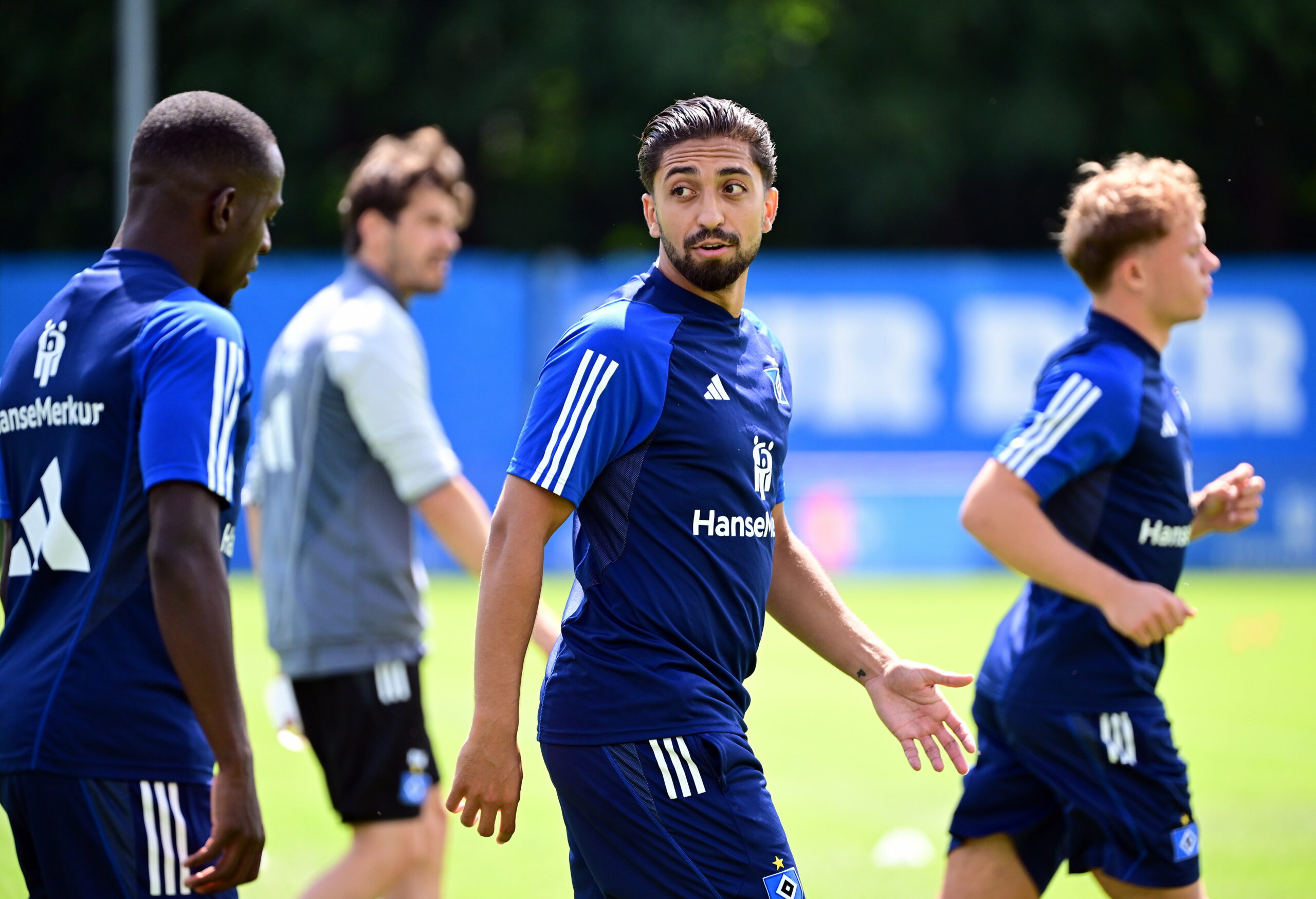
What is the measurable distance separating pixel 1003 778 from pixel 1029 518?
0.79 meters

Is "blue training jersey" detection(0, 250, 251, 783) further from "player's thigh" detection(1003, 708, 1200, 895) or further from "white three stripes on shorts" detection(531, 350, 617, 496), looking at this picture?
"player's thigh" detection(1003, 708, 1200, 895)

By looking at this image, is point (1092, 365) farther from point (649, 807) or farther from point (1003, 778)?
point (649, 807)

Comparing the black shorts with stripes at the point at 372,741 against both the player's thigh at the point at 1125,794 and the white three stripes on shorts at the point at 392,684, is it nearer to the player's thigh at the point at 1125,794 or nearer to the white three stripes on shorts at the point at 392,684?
the white three stripes on shorts at the point at 392,684

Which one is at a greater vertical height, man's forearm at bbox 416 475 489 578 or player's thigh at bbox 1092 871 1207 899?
man's forearm at bbox 416 475 489 578

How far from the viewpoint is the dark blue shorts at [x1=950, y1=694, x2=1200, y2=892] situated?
417cm

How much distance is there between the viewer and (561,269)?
18.4 metres

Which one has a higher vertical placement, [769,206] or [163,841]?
[769,206]

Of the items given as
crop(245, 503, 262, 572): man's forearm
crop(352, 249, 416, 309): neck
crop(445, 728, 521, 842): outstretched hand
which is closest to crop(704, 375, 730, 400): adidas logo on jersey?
crop(445, 728, 521, 842): outstretched hand

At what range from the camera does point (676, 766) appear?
10.5 feet

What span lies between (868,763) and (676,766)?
558cm

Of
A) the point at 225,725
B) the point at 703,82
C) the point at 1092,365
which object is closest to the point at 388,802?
the point at 225,725

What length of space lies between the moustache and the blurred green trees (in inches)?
884

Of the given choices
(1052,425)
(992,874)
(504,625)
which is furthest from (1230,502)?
(504,625)

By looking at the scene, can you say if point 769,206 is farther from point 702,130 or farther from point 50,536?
point 50,536
